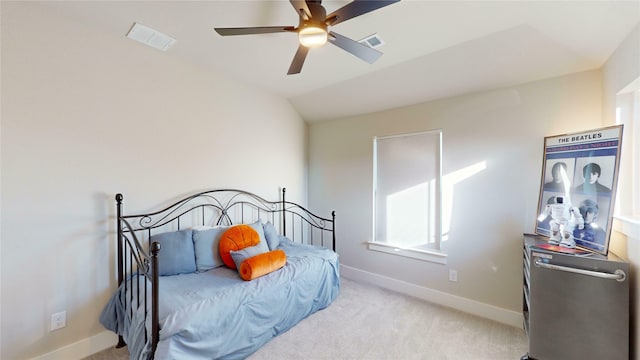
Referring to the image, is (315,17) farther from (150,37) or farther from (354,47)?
(150,37)

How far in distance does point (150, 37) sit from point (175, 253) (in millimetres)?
1925

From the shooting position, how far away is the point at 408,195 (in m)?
3.31

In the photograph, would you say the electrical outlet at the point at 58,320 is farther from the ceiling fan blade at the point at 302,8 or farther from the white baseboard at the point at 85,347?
the ceiling fan blade at the point at 302,8

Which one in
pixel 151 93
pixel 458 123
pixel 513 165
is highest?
pixel 151 93

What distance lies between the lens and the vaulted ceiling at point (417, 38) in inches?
73.0

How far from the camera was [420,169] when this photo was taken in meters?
3.19

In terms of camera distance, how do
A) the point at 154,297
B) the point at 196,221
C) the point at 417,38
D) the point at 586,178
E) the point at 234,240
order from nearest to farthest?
1. the point at 154,297
2. the point at 586,178
3. the point at 417,38
4. the point at 234,240
5. the point at 196,221

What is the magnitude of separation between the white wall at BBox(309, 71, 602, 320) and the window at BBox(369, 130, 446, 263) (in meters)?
0.12

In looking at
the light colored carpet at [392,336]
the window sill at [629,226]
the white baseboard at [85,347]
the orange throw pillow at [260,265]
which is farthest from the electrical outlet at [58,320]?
the window sill at [629,226]

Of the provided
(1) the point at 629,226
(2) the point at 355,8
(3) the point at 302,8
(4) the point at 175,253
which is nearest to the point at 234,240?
(4) the point at 175,253

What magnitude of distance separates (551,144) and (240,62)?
3.06 meters

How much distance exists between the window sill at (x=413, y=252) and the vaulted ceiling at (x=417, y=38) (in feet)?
5.95

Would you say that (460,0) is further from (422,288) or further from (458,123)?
(422,288)

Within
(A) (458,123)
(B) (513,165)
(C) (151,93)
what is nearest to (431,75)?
(A) (458,123)
